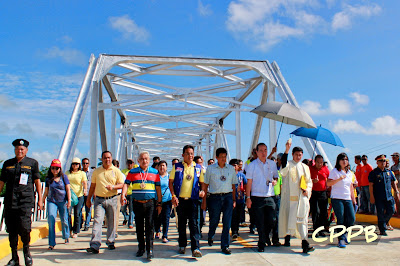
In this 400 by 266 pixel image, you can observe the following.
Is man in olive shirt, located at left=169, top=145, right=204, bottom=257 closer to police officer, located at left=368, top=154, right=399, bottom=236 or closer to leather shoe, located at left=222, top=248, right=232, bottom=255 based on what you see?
leather shoe, located at left=222, top=248, right=232, bottom=255

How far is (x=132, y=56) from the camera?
1544 centimetres

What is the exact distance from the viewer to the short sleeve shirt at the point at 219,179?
20.7 ft

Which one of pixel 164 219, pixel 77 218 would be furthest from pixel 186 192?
pixel 77 218

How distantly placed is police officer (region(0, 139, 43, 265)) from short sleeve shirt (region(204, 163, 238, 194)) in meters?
2.68

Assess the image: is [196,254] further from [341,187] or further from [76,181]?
[76,181]

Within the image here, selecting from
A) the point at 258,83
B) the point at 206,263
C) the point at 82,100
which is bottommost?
the point at 206,263

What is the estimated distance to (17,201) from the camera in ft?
17.9

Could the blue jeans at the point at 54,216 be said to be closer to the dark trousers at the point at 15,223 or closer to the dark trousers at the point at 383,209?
the dark trousers at the point at 15,223

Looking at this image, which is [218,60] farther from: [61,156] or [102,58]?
[61,156]

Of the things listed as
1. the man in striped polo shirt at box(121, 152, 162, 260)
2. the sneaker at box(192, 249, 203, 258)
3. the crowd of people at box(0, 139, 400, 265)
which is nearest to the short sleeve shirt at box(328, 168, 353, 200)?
the crowd of people at box(0, 139, 400, 265)

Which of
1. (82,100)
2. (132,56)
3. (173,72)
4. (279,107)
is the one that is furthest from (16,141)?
(173,72)

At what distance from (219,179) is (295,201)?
1.31 meters

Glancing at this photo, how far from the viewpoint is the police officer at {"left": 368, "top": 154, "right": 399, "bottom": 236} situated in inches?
318

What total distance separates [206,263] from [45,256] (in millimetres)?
2540
